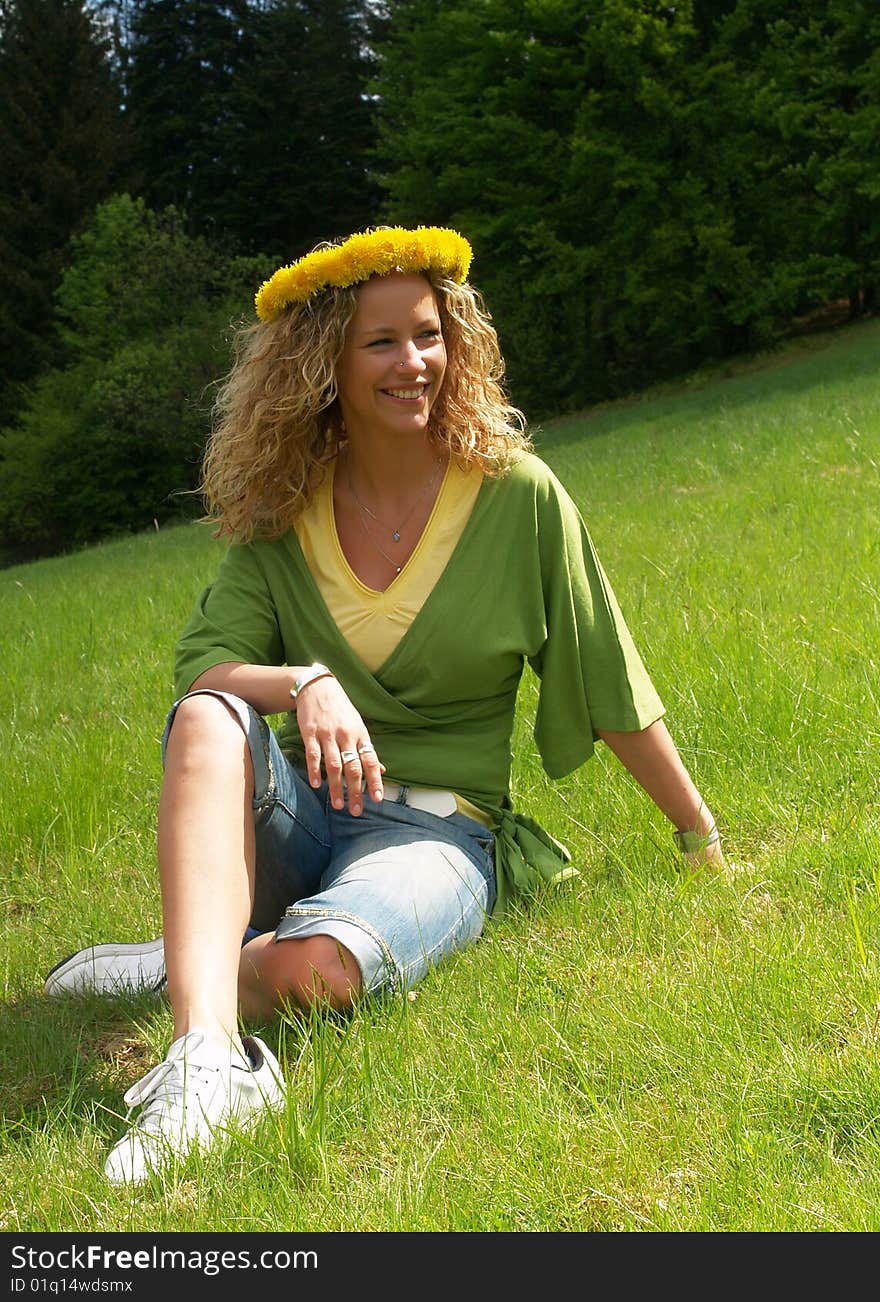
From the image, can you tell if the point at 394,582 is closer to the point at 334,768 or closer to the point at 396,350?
the point at 396,350

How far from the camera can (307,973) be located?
2.67 meters

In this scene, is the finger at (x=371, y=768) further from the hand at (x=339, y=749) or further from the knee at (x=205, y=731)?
the knee at (x=205, y=731)

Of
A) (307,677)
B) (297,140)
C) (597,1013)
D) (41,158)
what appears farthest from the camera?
(297,140)

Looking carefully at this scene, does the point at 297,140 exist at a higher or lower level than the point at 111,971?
higher

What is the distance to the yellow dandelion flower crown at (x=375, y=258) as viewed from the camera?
3068mm

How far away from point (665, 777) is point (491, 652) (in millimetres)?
498

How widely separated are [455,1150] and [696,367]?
2635 cm

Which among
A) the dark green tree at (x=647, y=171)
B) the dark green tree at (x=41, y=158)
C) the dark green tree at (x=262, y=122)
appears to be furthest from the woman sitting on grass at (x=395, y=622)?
the dark green tree at (x=262, y=122)

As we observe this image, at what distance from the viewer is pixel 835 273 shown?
953 inches

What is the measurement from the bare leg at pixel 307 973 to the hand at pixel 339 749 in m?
0.28

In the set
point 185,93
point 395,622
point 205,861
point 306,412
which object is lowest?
point 205,861

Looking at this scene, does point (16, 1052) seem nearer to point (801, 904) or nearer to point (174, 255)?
point (801, 904)

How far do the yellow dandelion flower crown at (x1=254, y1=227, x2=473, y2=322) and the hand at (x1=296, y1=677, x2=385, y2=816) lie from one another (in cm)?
101

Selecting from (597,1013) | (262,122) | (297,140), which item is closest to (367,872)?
(597,1013)
